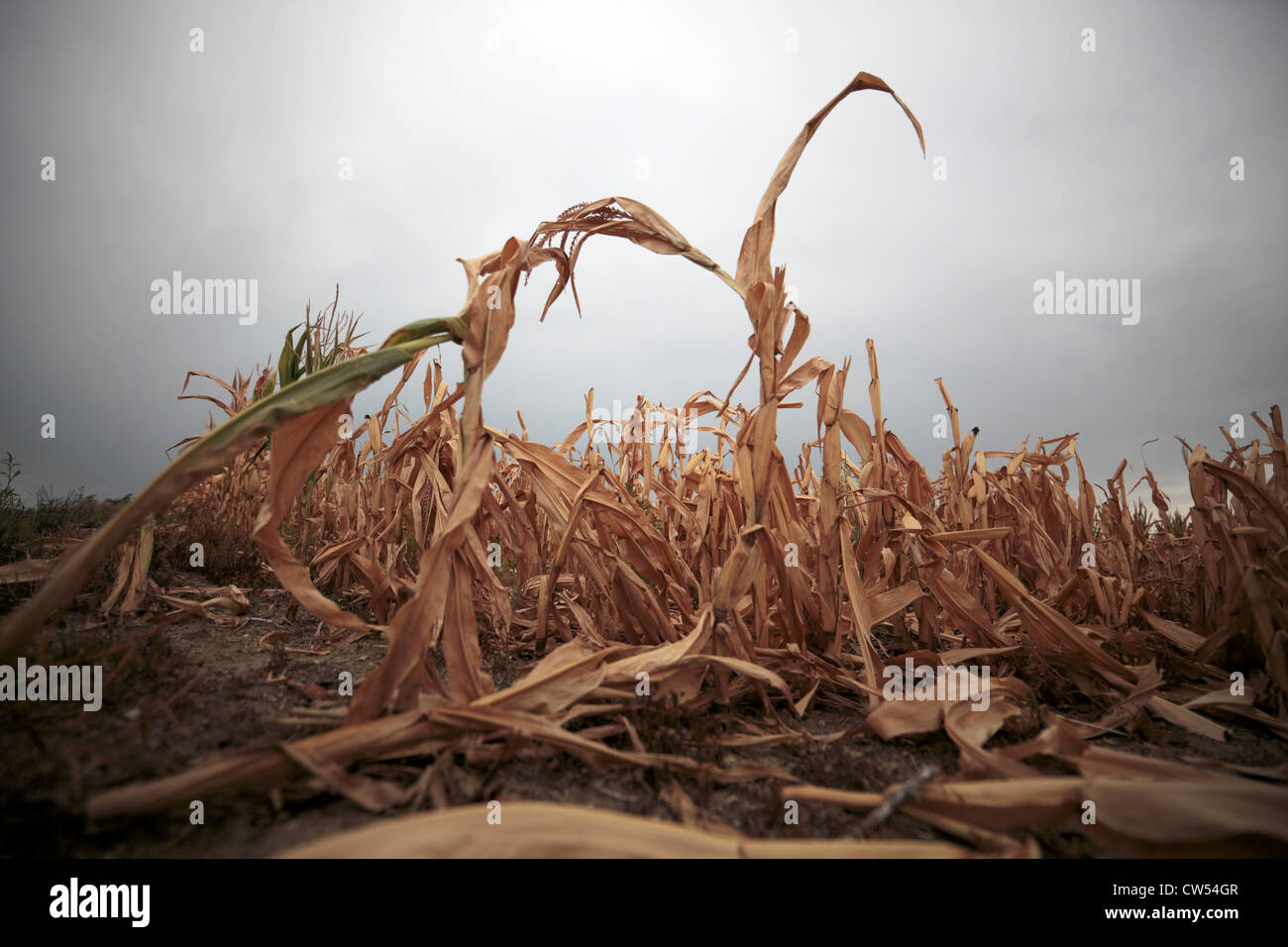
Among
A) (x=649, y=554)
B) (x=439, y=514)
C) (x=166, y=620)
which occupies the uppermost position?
(x=439, y=514)

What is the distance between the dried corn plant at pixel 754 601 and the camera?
0.95 meters

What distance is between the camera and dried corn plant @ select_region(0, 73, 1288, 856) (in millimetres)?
952

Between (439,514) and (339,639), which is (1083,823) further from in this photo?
(339,639)

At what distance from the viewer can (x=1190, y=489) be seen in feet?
7.25

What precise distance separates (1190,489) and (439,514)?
2.86 meters

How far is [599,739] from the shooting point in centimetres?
133

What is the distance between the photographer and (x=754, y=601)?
1.88m

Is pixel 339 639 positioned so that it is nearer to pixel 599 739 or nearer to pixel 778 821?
pixel 599 739
